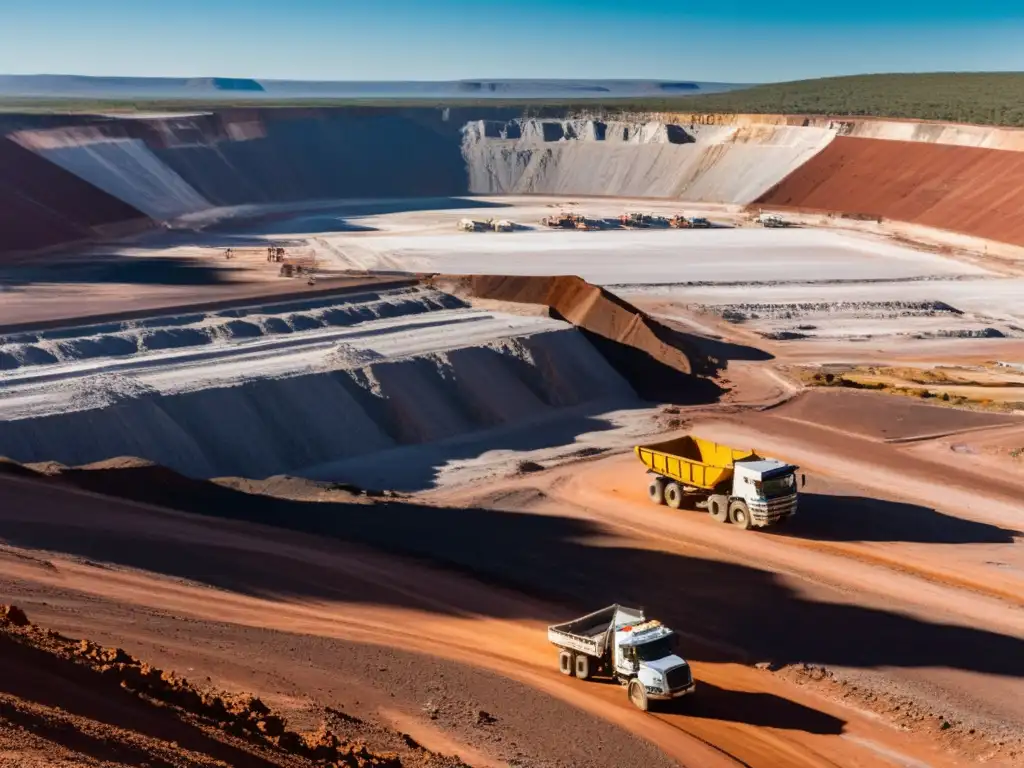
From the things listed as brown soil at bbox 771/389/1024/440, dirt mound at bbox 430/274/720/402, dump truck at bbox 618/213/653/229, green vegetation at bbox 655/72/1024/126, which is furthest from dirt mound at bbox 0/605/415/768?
green vegetation at bbox 655/72/1024/126

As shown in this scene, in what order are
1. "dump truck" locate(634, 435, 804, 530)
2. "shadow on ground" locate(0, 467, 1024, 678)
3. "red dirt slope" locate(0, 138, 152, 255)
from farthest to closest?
"red dirt slope" locate(0, 138, 152, 255) → "dump truck" locate(634, 435, 804, 530) → "shadow on ground" locate(0, 467, 1024, 678)

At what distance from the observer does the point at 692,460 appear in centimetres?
3209

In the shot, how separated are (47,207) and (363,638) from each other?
61.8 meters

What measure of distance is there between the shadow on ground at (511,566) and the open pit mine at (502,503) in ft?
0.32

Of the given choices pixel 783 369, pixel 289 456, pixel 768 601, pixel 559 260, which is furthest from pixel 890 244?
pixel 768 601

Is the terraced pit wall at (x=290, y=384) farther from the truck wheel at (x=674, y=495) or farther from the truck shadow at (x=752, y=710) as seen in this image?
the truck shadow at (x=752, y=710)

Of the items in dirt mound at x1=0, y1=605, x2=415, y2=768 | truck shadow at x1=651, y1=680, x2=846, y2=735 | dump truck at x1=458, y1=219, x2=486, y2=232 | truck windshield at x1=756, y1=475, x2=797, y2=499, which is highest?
dump truck at x1=458, y1=219, x2=486, y2=232

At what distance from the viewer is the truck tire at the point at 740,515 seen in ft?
95.9

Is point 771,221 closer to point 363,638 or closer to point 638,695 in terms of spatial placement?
point 363,638

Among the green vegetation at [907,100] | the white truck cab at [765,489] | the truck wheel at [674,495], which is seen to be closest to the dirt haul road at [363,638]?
the white truck cab at [765,489]

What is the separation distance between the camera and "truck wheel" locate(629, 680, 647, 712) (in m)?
19.2

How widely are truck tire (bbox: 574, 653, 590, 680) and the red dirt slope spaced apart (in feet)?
175

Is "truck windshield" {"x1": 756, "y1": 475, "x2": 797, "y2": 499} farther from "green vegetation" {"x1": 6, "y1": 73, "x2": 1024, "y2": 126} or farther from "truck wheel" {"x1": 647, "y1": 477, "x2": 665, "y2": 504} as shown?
"green vegetation" {"x1": 6, "y1": 73, "x2": 1024, "y2": 126}

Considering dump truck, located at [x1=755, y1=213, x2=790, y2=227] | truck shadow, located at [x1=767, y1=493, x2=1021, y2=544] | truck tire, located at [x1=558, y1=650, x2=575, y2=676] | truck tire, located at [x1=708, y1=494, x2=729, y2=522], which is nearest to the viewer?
truck tire, located at [x1=558, y1=650, x2=575, y2=676]
